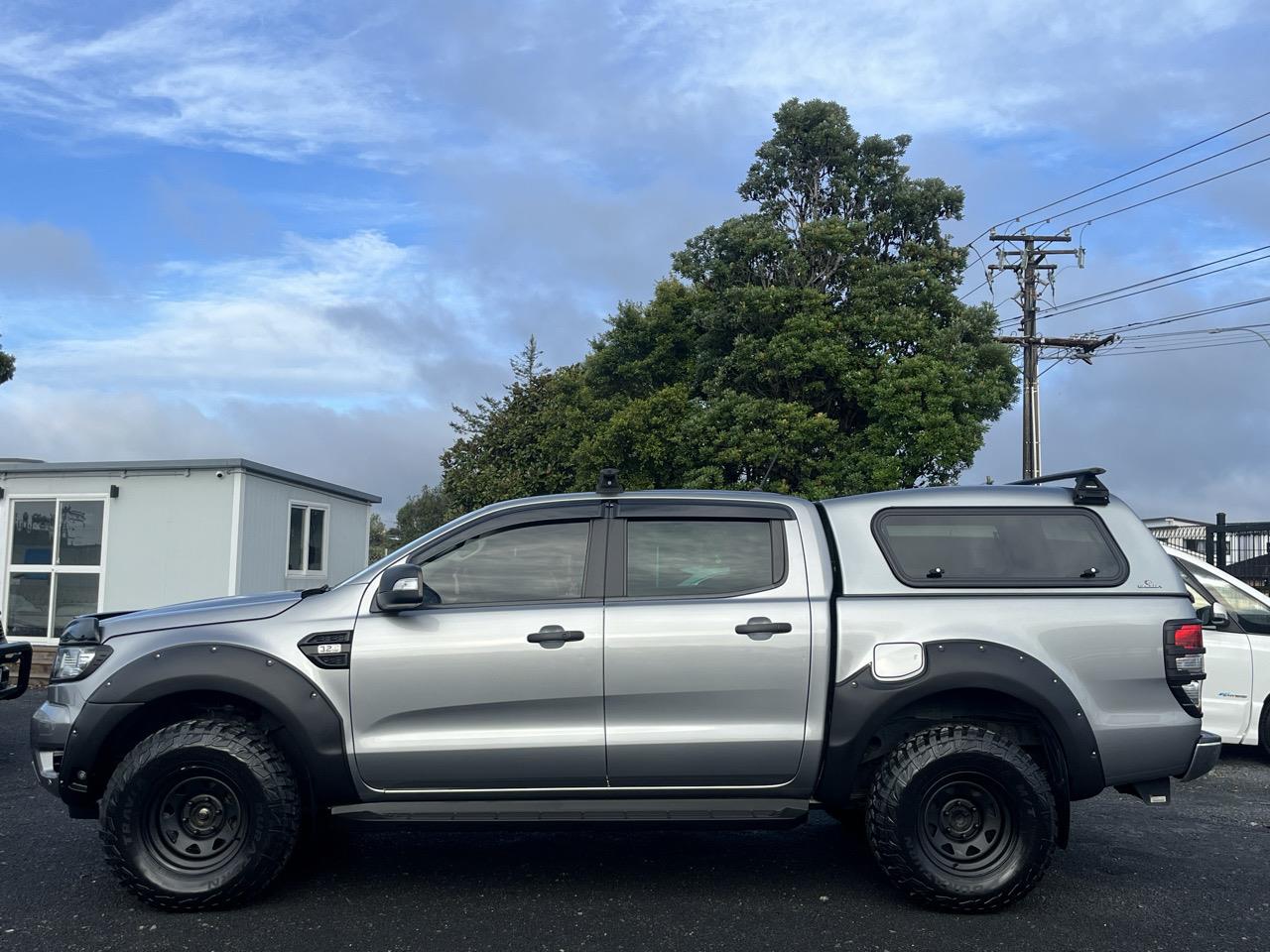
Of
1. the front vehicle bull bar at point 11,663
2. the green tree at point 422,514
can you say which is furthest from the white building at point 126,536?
the green tree at point 422,514

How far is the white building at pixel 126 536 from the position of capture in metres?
16.1

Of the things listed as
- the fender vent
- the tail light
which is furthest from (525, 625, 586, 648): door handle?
the tail light

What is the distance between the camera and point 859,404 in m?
27.2

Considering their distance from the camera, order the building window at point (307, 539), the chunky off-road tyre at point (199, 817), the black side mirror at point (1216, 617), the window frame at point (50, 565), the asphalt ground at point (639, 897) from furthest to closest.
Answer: the building window at point (307, 539)
the window frame at point (50, 565)
the black side mirror at point (1216, 617)
the chunky off-road tyre at point (199, 817)
the asphalt ground at point (639, 897)

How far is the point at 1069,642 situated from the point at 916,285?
954 inches

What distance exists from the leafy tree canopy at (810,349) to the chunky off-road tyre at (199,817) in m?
21.7

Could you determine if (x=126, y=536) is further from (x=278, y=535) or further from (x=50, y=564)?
(x=278, y=535)

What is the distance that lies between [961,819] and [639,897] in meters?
1.54

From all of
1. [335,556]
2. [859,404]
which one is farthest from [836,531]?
[859,404]

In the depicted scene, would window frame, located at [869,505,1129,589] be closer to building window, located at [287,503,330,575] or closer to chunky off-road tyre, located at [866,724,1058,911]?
chunky off-road tyre, located at [866,724,1058,911]

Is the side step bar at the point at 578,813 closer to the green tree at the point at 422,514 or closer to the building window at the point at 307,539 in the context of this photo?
the building window at the point at 307,539

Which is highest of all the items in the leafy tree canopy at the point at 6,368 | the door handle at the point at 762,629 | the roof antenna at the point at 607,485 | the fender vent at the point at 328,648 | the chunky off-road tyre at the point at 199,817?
the leafy tree canopy at the point at 6,368

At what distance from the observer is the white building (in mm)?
16125

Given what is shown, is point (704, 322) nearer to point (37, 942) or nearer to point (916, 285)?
point (916, 285)
